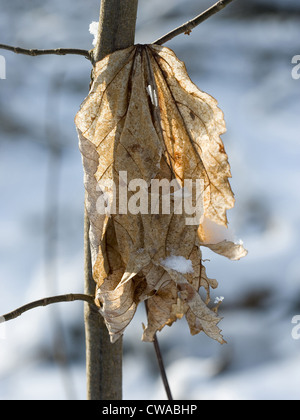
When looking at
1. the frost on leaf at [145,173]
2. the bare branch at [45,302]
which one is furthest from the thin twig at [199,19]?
the bare branch at [45,302]

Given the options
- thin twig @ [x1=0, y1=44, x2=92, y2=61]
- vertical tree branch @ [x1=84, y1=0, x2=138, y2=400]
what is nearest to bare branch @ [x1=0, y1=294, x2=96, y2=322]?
vertical tree branch @ [x1=84, y1=0, x2=138, y2=400]

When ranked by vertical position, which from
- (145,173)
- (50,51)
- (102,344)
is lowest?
(102,344)

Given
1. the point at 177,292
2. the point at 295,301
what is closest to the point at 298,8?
the point at 295,301

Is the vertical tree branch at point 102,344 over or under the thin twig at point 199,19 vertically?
under

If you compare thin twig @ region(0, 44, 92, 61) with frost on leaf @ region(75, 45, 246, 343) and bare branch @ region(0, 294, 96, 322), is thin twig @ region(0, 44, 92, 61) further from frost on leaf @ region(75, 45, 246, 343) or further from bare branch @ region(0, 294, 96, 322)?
bare branch @ region(0, 294, 96, 322)

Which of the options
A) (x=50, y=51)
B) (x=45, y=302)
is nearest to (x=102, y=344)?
(x=45, y=302)

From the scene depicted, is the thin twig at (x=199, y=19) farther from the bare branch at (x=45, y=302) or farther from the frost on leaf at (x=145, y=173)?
the bare branch at (x=45, y=302)

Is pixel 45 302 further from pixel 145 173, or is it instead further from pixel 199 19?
pixel 199 19
